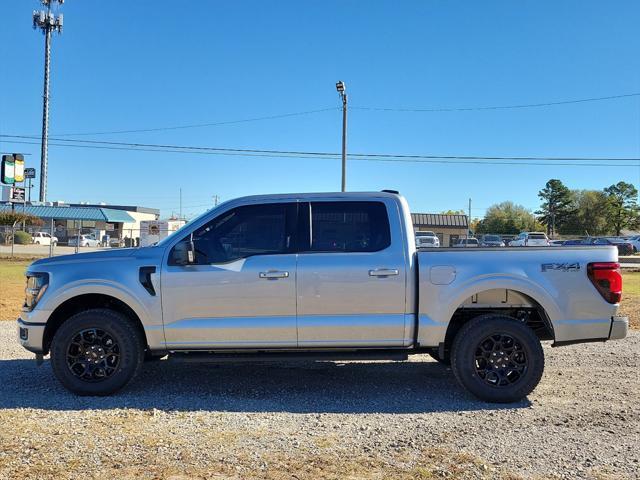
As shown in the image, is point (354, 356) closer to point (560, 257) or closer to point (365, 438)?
point (365, 438)

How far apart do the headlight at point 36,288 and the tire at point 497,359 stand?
400 centimetres

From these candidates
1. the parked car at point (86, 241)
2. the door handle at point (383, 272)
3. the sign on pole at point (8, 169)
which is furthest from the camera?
the parked car at point (86, 241)

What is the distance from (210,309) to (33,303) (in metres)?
1.75

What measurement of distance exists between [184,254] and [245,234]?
61cm

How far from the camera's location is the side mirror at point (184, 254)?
5219 mm

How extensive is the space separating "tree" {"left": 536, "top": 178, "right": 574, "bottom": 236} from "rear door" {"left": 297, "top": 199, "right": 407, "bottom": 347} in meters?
103

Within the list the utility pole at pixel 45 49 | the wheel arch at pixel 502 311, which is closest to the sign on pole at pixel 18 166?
the utility pole at pixel 45 49

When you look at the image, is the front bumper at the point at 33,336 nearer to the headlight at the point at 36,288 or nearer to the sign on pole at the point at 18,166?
the headlight at the point at 36,288

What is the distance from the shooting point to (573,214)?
331 ft

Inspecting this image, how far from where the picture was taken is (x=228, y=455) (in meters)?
3.97

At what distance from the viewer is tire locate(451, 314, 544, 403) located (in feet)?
17.3

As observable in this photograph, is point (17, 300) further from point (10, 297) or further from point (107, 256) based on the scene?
point (107, 256)

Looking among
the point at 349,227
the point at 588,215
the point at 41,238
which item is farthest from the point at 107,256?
the point at 588,215

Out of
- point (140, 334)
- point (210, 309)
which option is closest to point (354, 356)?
point (210, 309)
